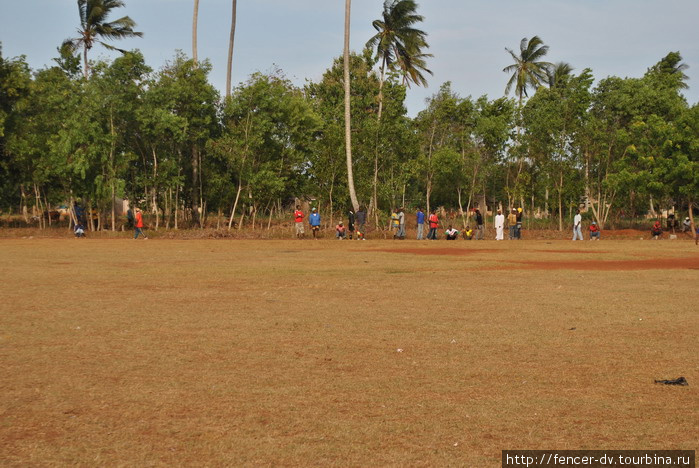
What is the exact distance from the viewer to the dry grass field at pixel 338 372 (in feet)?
15.8

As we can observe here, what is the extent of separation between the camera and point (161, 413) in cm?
548

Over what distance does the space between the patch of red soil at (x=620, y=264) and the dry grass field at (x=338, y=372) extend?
13.4 ft

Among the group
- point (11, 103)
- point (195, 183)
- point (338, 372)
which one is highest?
point (11, 103)

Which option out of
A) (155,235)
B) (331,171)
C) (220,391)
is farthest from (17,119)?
(220,391)

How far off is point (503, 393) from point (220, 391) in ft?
7.70

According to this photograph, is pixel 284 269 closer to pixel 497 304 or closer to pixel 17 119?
pixel 497 304

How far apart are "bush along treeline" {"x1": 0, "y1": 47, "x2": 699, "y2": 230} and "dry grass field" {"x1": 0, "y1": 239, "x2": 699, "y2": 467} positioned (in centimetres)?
2711

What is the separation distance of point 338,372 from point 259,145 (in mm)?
35369

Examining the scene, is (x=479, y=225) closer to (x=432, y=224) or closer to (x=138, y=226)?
(x=432, y=224)


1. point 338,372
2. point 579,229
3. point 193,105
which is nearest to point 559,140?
Result: point 579,229

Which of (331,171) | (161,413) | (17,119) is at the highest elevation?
(17,119)

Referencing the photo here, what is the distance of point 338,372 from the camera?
680 centimetres

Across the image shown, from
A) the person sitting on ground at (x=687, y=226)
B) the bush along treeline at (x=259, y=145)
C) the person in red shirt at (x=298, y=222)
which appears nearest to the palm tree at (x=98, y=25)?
the bush along treeline at (x=259, y=145)

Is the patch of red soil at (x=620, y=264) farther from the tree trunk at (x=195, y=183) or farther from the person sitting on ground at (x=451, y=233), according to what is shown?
the tree trunk at (x=195, y=183)
